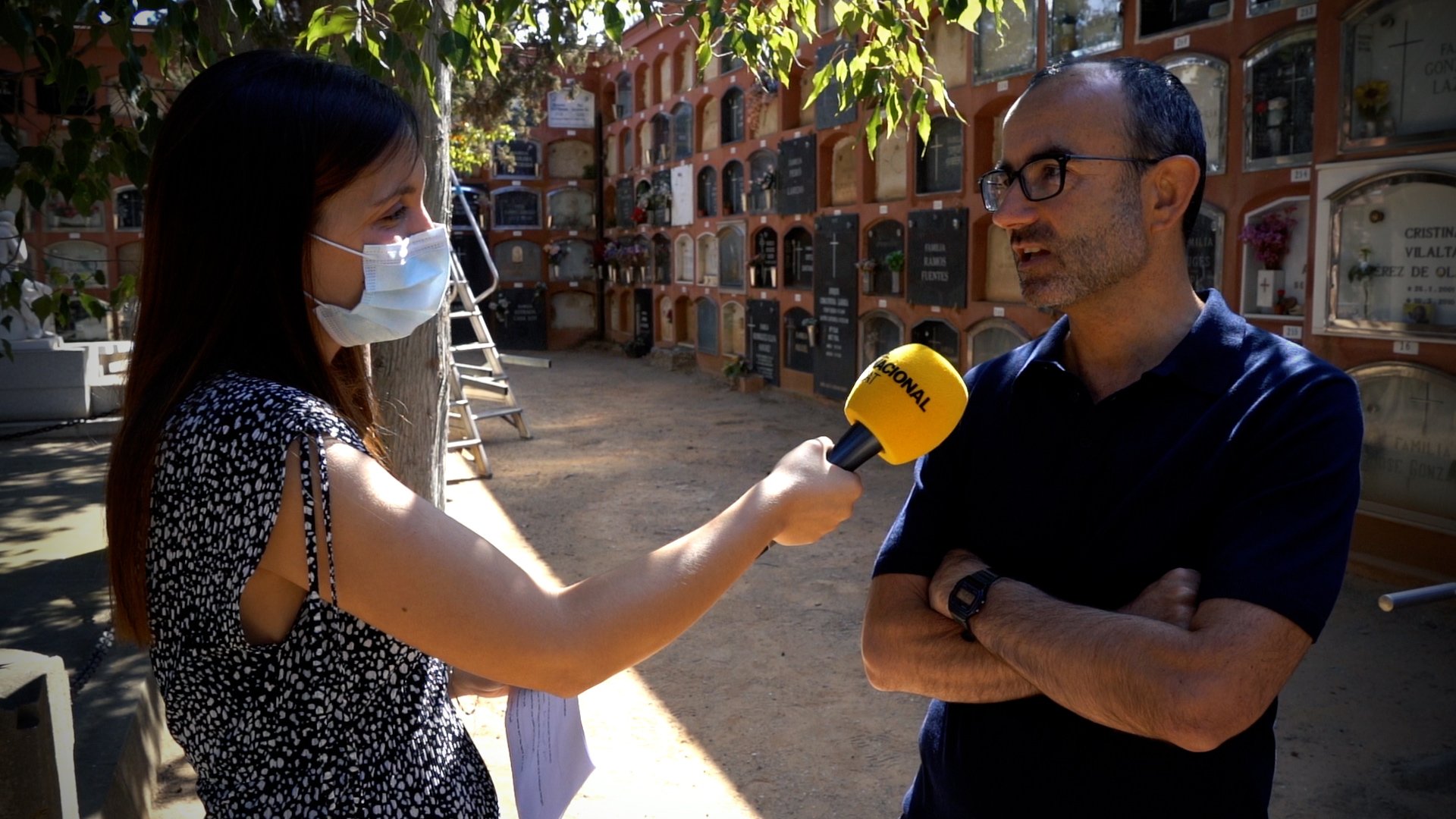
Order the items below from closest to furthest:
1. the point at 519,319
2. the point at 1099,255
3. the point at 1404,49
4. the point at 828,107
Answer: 1. the point at 1099,255
2. the point at 1404,49
3. the point at 828,107
4. the point at 519,319

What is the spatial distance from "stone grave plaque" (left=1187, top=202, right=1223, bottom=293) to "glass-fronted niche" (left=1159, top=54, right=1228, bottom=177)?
234 mm

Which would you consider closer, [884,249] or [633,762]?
[633,762]

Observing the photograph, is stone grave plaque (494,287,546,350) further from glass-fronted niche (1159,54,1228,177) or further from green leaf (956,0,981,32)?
green leaf (956,0,981,32)

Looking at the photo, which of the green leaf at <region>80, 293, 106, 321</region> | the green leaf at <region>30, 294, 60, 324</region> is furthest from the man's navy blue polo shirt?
the green leaf at <region>80, 293, 106, 321</region>

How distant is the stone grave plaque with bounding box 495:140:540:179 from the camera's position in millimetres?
16594

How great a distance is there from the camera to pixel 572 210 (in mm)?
17094

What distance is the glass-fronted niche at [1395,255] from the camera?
178 inches

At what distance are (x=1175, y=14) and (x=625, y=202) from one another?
10.8m

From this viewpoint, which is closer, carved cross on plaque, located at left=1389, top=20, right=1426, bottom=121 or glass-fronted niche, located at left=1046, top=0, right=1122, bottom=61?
carved cross on plaque, located at left=1389, top=20, right=1426, bottom=121

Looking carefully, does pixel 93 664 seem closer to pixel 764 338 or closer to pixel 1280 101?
pixel 1280 101

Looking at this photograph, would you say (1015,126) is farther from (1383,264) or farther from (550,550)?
(550,550)

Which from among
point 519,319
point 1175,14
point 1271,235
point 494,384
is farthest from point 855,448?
point 519,319

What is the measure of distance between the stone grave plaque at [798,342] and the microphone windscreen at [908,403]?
8.99m

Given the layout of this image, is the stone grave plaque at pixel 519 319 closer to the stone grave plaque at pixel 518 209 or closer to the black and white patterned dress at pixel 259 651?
the stone grave plaque at pixel 518 209
